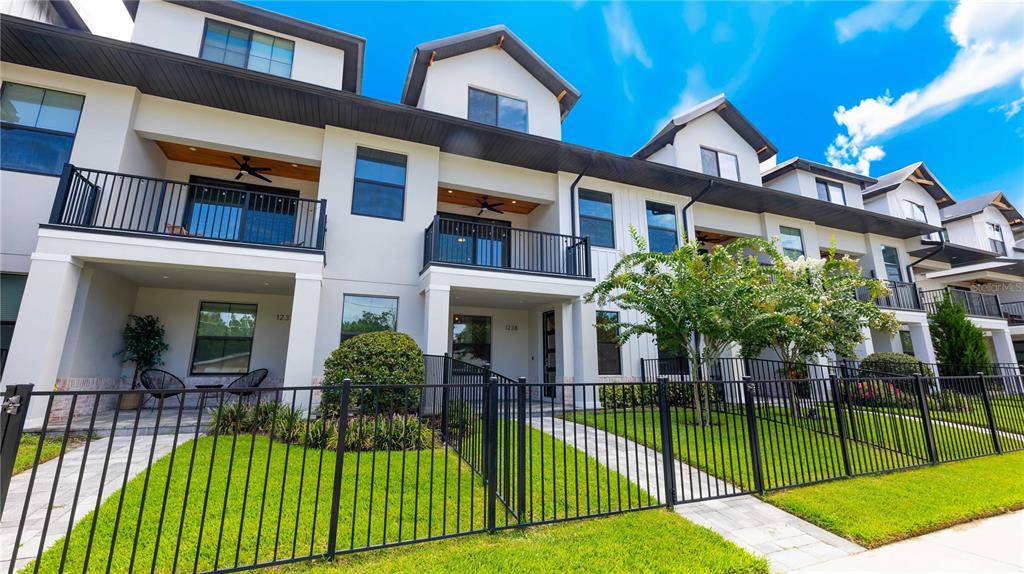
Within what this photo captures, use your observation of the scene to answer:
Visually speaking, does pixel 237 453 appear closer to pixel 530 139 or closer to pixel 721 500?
pixel 721 500

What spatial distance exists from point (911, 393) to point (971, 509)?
2.80 m

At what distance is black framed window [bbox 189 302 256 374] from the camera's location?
30.8 ft

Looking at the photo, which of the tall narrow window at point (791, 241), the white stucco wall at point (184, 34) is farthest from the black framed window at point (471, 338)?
the tall narrow window at point (791, 241)

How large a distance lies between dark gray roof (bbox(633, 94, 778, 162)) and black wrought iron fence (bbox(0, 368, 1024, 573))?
943 centimetres

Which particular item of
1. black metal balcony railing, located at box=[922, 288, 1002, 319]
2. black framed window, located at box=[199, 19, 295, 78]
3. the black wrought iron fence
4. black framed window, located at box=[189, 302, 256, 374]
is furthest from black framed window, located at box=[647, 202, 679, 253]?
black metal balcony railing, located at box=[922, 288, 1002, 319]

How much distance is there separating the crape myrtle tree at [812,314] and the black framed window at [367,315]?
289 inches

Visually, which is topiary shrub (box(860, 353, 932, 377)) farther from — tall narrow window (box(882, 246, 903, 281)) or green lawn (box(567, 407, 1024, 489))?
tall narrow window (box(882, 246, 903, 281))

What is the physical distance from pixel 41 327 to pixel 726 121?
18000 millimetres

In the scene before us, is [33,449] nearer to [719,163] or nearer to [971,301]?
[719,163]

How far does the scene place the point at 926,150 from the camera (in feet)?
65.6

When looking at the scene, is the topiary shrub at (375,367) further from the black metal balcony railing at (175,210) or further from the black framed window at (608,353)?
the black framed window at (608,353)

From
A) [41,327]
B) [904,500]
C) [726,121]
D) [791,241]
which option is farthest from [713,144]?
[41,327]

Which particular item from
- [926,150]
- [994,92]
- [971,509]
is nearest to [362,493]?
[971,509]

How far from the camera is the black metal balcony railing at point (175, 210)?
6.88 meters
